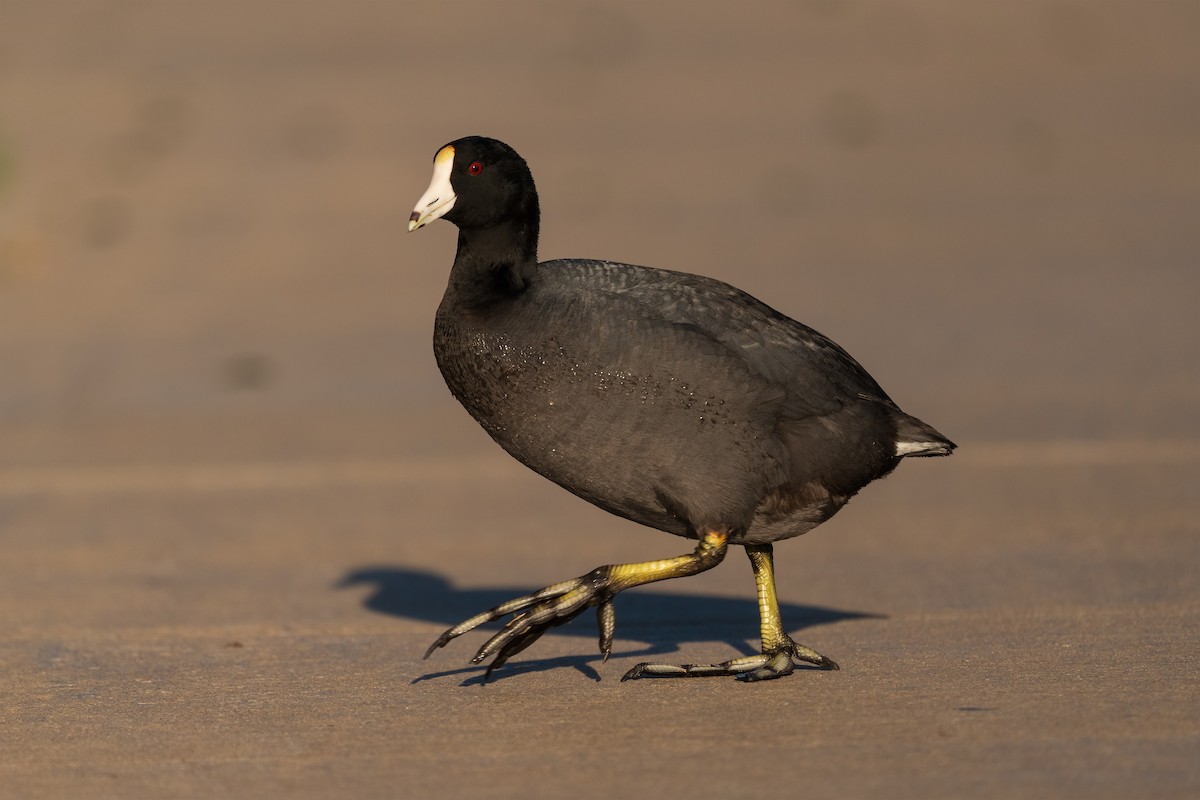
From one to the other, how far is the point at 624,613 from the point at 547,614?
5.20ft

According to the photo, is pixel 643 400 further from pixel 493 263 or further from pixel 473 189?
pixel 473 189

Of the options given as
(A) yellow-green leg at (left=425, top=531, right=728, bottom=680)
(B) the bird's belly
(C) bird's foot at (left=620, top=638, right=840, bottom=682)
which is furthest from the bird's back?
(C) bird's foot at (left=620, top=638, right=840, bottom=682)

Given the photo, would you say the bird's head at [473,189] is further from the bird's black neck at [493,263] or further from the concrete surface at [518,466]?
the concrete surface at [518,466]

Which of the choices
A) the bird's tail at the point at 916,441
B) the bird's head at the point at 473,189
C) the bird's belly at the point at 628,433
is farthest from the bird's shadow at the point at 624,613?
the bird's head at the point at 473,189

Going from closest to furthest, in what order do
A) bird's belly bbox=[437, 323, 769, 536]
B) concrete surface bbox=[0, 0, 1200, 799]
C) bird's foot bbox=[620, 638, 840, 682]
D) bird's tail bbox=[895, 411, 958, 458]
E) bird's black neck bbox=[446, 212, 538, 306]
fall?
concrete surface bbox=[0, 0, 1200, 799], bird's belly bbox=[437, 323, 769, 536], bird's foot bbox=[620, 638, 840, 682], bird's black neck bbox=[446, 212, 538, 306], bird's tail bbox=[895, 411, 958, 458]

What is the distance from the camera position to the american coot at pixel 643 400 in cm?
587

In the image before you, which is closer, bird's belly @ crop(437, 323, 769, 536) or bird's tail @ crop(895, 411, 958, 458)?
bird's belly @ crop(437, 323, 769, 536)

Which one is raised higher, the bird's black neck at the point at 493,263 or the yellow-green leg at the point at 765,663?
the bird's black neck at the point at 493,263

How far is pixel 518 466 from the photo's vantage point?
10617mm

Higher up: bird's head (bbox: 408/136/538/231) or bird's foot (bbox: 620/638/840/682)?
bird's head (bbox: 408/136/538/231)

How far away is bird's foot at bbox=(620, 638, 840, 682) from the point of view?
5.98 metres

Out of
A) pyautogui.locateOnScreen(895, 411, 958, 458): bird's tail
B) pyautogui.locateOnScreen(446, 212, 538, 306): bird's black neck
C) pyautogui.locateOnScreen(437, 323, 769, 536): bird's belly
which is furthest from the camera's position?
pyautogui.locateOnScreen(895, 411, 958, 458): bird's tail

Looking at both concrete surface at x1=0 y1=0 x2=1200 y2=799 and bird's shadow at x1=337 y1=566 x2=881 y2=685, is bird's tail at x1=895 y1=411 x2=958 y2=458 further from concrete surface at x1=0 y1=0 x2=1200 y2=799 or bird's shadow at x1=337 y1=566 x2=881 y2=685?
bird's shadow at x1=337 y1=566 x2=881 y2=685

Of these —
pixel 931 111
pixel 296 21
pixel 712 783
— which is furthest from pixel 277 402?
pixel 296 21
